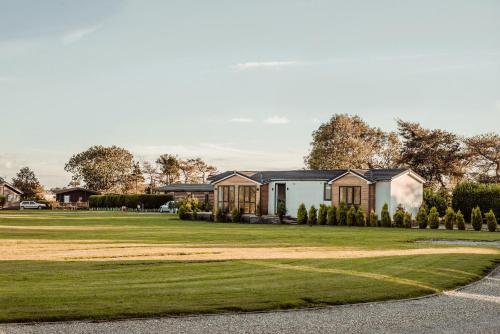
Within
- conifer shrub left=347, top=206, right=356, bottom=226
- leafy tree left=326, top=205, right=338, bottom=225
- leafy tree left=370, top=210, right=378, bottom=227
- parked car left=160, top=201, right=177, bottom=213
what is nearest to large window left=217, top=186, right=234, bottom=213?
leafy tree left=326, top=205, right=338, bottom=225

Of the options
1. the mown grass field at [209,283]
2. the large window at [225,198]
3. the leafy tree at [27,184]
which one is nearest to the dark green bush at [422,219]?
the large window at [225,198]

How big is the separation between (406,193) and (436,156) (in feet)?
64.8

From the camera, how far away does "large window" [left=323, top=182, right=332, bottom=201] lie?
4519 centimetres

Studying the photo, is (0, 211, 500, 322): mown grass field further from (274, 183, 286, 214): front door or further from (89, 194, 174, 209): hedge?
(89, 194, 174, 209): hedge

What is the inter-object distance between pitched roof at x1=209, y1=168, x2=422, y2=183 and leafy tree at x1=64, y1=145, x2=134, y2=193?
5870 cm

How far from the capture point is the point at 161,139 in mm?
59312

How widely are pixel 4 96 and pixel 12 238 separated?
20.5 meters

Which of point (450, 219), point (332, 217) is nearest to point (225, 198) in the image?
point (332, 217)

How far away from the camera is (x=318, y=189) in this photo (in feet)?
151

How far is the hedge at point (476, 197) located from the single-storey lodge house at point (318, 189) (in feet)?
9.52

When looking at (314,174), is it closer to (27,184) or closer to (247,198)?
(247,198)

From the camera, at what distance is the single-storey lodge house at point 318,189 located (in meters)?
42.9

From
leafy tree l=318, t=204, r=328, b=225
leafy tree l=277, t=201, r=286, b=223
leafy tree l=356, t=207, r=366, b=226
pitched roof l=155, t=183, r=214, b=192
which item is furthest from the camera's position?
pitched roof l=155, t=183, r=214, b=192

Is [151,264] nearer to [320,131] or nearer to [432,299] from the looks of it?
[432,299]
